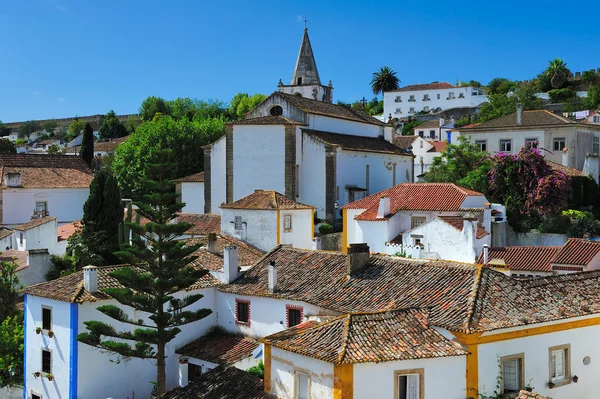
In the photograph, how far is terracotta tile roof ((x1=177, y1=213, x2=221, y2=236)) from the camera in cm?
3611

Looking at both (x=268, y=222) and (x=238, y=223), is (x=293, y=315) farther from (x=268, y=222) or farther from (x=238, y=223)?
(x=238, y=223)

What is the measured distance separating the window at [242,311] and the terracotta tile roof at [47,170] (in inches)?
1183

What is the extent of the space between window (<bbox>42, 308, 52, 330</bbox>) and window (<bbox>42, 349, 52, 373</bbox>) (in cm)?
79

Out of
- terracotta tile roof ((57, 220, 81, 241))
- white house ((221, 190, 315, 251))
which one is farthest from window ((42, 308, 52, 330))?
terracotta tile roof ((57, 220, 81, 241))

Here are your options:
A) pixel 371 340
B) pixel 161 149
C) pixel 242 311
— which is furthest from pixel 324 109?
pixel 371 340

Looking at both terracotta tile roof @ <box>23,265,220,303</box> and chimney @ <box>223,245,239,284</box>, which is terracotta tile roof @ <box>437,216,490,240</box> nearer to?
chimney @ <box>223,245,239,284</box>

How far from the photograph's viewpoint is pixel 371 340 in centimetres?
1490

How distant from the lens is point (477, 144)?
4288 cm

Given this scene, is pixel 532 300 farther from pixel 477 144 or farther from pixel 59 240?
pixel 59 240

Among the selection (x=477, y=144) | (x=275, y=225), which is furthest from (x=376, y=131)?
(x=275, y=225)

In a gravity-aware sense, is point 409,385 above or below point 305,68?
below

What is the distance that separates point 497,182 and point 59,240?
23233 mm

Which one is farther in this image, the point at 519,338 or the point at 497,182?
the point at 497,182

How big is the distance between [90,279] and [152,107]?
84.5m
